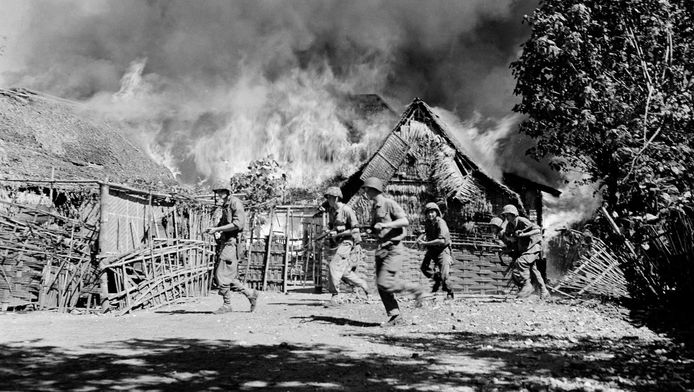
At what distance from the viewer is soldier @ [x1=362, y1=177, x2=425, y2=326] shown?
A: 286 inches

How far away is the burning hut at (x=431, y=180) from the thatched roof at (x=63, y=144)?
8.77 m

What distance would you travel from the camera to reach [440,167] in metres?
16.6

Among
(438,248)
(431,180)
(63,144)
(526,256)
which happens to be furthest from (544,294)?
(63,144)

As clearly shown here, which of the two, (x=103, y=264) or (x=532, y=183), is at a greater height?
(x=532, y=183)

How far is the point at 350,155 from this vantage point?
3522 cm

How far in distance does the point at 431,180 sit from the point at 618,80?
5522mm

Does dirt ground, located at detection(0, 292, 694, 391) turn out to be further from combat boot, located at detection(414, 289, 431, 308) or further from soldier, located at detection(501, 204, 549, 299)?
soldier, located at detection(501, 204, 549, 299)

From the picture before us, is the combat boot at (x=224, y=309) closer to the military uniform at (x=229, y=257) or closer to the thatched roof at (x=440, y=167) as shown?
the military uniform at (x=229, y=257)

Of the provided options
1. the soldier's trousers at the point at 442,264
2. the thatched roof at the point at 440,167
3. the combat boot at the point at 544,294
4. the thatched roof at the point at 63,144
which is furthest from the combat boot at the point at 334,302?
the thatched roof at the point at 63,144

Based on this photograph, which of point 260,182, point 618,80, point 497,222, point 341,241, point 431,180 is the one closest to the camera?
point 341,241

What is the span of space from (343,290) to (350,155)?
73.1ft

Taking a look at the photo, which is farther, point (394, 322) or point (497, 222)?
point (497, 222)

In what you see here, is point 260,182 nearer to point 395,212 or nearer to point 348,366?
point 395,212

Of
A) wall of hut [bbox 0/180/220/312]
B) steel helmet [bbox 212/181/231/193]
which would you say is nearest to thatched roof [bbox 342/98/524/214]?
wall of hut [bbox 0/180/220/312]
